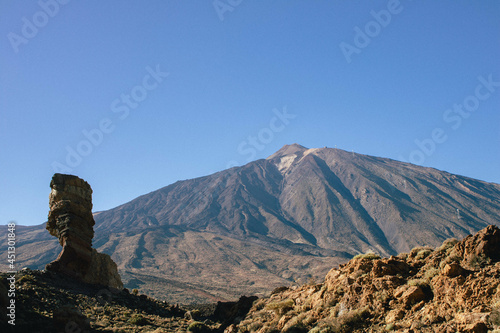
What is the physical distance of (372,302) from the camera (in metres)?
11.3

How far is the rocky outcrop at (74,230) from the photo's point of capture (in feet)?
81.7

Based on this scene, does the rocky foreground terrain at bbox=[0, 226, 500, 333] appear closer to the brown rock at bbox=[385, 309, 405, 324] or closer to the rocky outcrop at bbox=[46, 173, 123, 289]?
the brown rock at bbox=[385, 309, 405, 324]

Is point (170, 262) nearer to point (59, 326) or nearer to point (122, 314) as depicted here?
point (122, 314)

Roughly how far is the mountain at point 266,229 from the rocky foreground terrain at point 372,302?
43.7 metres

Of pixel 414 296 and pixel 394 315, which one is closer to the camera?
pixel 394 315

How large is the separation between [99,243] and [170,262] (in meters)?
27.3

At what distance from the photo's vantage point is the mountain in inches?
3567

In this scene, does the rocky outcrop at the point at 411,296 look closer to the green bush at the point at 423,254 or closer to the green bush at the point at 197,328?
the green bush at the point at 423,254

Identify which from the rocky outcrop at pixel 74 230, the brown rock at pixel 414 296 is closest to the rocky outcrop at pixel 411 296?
the brown rock at pixel 414 296

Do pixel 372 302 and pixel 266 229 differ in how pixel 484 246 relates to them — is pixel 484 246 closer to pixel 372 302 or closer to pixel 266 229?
pixel 372 302

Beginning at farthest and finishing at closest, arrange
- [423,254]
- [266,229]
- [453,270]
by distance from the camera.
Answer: [266,229]
[423,254]
[453,270]

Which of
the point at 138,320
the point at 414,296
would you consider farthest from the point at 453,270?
the point at 138,320

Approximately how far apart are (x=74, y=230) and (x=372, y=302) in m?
20.9

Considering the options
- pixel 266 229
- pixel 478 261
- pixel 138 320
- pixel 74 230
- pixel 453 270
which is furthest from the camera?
pixel 266 229
